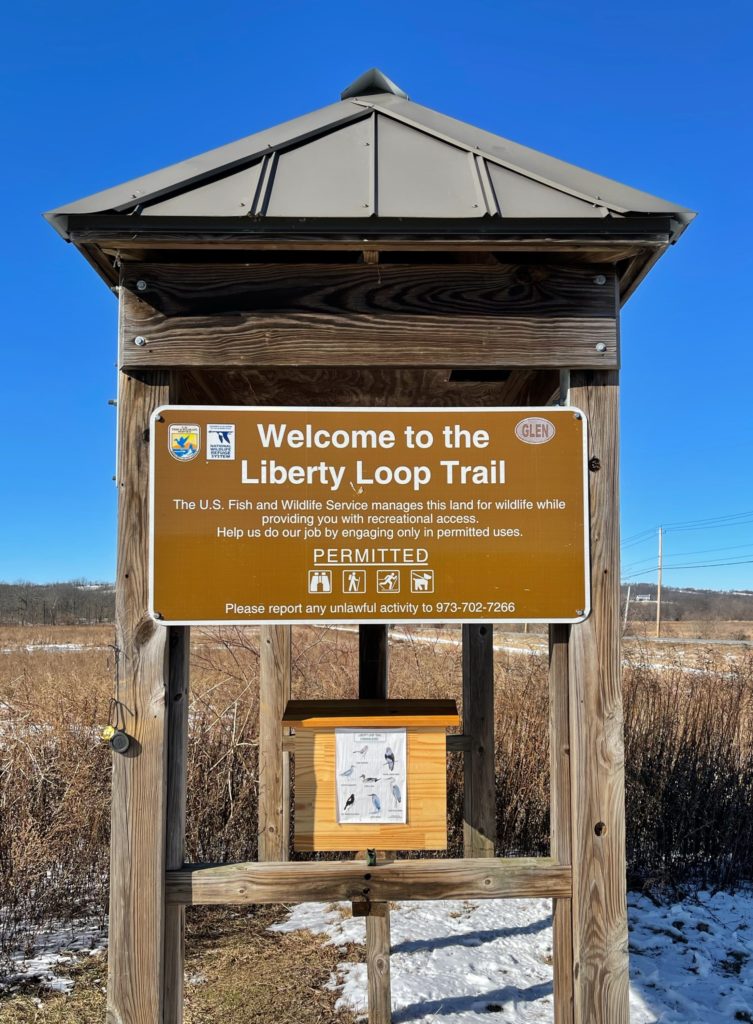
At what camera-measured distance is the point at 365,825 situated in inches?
80.6

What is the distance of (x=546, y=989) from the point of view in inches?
146

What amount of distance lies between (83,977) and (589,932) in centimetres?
315

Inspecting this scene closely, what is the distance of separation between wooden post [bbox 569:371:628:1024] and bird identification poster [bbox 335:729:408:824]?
505 mm

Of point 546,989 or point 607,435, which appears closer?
point 607,435

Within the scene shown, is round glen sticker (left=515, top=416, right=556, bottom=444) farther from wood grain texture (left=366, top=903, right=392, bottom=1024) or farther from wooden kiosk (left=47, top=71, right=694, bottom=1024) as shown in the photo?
wood grain texture (left=366, top=903, right=392, bottom=1024)

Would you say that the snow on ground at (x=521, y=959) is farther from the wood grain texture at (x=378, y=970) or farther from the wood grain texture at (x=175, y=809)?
the wood grain texture at (x=175, y=809)

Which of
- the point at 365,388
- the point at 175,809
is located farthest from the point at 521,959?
the point at 365,388

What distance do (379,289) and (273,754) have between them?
336 centimetres

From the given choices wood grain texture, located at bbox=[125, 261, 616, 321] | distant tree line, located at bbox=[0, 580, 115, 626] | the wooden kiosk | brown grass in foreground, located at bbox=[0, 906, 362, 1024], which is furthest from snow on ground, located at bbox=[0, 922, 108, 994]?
distant tree line, located at bbox=[0, 580, 115, 626]

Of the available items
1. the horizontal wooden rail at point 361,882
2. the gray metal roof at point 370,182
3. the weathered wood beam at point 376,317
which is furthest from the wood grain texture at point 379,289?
the horizontal wooden rail at point 361,882

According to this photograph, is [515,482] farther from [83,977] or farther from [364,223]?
[83,977]

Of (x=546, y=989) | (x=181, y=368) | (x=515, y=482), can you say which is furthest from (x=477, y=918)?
(x=181, y=368)

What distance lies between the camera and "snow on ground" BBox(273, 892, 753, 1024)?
138 inches

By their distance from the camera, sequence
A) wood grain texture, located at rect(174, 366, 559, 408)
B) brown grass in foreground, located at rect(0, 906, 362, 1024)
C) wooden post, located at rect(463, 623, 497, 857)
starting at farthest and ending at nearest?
wooden post, located at rect(463, 623, 497, 857), brown grass in foreground, located at rect(0, 906, 362, 1024), wood grain texture, located at rect(174, 366, 559, 408)
